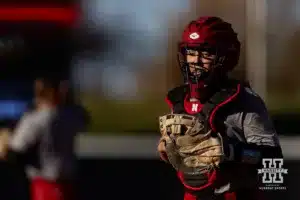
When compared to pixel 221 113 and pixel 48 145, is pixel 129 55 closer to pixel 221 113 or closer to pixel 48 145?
pixel 48 145

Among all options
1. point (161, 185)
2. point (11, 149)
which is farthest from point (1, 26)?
point (161, 185)

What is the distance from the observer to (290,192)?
5.49m

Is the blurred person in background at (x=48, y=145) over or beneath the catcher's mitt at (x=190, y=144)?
beneath

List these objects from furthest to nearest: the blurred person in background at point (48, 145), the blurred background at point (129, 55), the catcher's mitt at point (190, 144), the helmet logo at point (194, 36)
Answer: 1. the blurred background at point (129, 55)
2. the blurred person in background at point (48, 145)
3. the helmet logo at point (194, 36)
4. the catcher's mitt at point (190, 144)

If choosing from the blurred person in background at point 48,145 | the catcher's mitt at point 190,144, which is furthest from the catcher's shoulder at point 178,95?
the blurred person in background at point 48,145

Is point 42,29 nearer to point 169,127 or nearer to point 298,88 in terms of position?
point 298,88

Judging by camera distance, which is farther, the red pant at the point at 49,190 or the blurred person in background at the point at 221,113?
the red pant at the point at 49,190

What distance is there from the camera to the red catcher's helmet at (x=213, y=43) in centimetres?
337

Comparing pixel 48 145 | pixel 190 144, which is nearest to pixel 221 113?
pixel 190 144

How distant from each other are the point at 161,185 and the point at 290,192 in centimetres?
94

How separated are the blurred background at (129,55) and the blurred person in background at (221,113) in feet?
7.00

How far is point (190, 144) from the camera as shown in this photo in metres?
3.35

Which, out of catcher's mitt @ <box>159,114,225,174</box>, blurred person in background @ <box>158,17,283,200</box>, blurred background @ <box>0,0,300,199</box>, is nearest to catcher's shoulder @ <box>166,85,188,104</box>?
blurred person in background @ <box>158,17,283,200</box>

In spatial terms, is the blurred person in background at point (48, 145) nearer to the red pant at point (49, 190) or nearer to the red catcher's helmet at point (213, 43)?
the red pant at point (49, 190)
